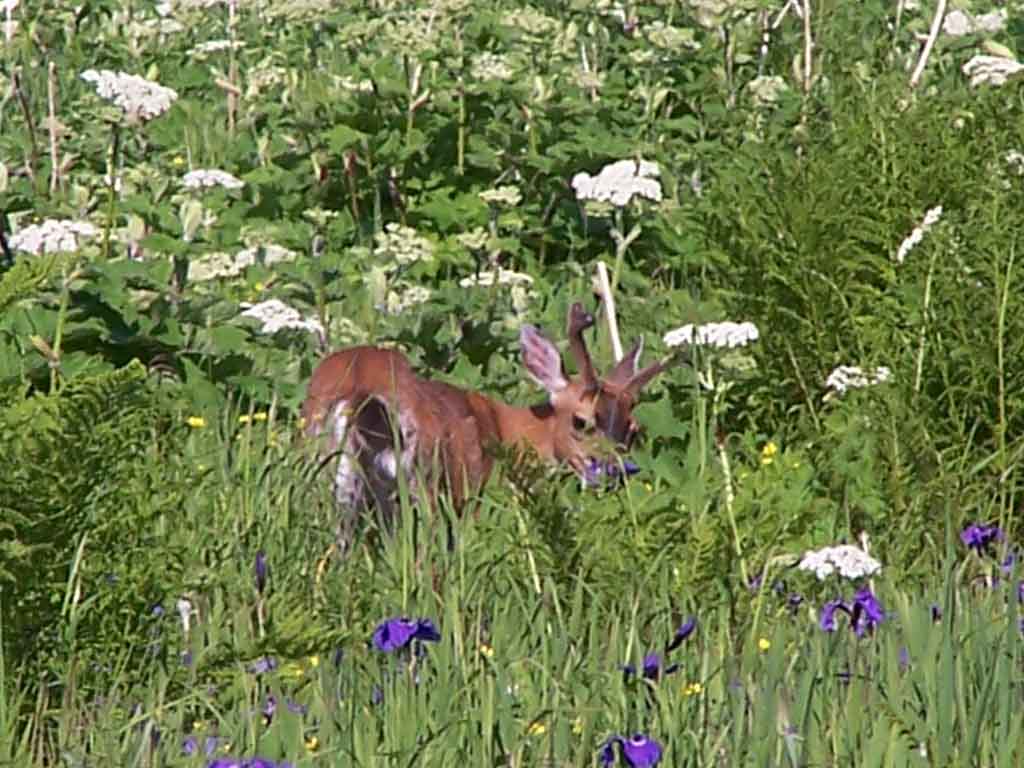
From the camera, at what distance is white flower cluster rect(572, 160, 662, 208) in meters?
7.53

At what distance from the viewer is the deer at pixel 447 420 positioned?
18.4 feet

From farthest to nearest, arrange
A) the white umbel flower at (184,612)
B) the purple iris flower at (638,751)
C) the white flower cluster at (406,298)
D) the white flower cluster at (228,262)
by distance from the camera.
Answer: the white flower cluster at (228,262) → the white flower cluster at (406,298) → the white umbel flower at (184,612) → the purple iris flower at (638,751)

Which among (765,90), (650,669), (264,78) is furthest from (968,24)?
(650,669)

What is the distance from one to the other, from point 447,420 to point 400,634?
2.54 metres

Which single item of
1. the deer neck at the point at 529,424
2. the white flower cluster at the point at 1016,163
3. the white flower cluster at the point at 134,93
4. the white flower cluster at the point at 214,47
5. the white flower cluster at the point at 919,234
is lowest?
the white flower cluster at the point at 214,47

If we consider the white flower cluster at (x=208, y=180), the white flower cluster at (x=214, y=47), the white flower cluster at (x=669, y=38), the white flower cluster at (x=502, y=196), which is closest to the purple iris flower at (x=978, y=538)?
the white flower cluster at (x=502, y=196)

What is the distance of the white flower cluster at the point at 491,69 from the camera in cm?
828

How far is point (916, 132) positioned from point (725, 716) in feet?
10.8

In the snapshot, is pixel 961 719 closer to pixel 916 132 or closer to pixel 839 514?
pixel 839 514

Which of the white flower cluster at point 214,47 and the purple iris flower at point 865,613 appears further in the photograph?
the white flower cluster at point 214,47

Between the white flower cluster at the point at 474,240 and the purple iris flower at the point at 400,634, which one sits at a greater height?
the purple iris flower at the point at 400,634

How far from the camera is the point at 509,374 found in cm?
745

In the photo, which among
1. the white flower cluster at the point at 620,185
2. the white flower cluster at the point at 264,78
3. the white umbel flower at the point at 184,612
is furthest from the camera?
the white flower cluster at the point at 264,78

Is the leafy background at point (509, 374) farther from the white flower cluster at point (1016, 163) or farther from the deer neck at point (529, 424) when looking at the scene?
the deer neck at point (529, 424)
